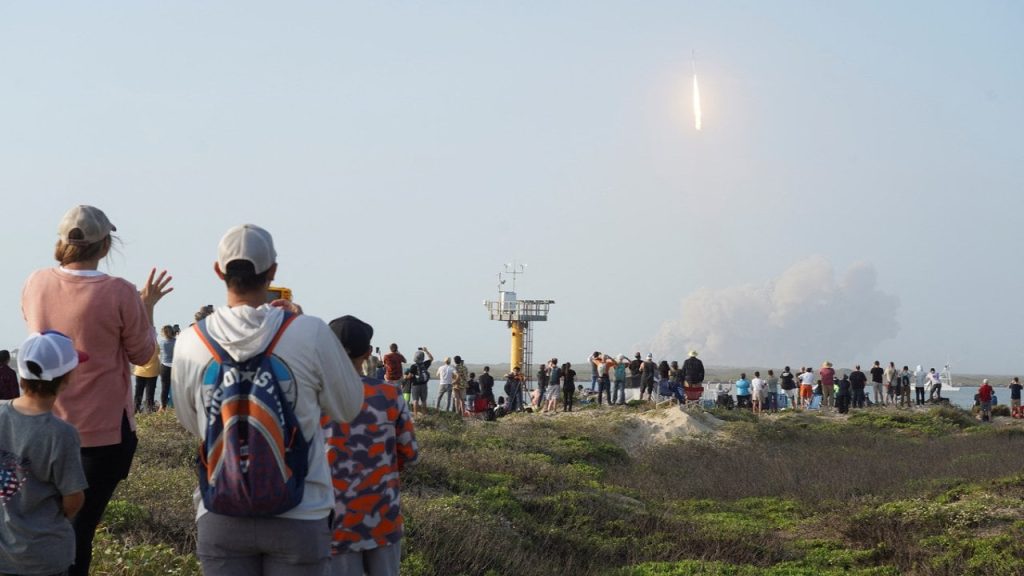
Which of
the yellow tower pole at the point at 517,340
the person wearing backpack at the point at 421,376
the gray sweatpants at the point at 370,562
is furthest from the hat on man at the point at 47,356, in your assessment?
the yellow tower pole at the point at 517,340

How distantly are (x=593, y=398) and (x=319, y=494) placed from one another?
114ft

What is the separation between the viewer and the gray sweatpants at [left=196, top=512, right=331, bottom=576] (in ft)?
12.3

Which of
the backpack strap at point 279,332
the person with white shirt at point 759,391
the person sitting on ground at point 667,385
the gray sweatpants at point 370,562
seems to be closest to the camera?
the backpack strap at point 279,332

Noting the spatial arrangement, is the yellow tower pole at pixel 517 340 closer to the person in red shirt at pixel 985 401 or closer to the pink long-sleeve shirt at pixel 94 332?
the person in red shirt at pixel 985 401

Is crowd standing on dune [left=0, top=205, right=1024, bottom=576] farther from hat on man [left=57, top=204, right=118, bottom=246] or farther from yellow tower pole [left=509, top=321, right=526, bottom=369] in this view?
yellow tower pole [left=509, top=321, right=526, bottom=369]

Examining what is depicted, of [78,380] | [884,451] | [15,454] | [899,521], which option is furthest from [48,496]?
[884,451]

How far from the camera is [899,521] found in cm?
1355

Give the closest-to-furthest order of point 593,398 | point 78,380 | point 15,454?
point 15,454
point 78,380
point 593,398

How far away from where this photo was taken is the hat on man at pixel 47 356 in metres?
4.39

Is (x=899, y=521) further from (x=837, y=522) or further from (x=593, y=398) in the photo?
(x=593, y=398)

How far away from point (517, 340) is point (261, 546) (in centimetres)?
5828

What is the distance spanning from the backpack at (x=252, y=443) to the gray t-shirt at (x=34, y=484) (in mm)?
867

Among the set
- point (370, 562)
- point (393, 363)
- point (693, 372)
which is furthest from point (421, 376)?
point (370, 562)

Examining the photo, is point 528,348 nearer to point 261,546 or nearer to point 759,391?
point 759,391
